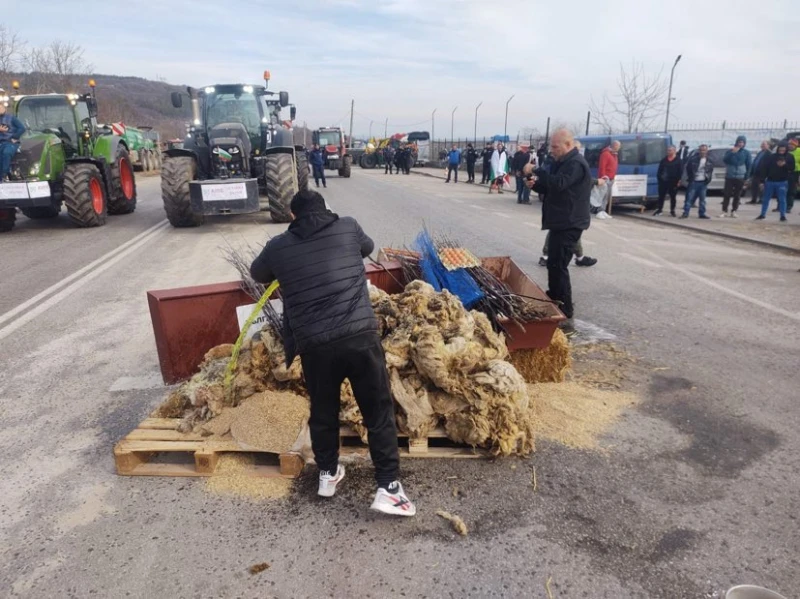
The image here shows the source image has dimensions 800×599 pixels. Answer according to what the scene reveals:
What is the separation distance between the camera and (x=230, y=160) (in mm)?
11797

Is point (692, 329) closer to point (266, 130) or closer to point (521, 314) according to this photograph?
point (521, 314)

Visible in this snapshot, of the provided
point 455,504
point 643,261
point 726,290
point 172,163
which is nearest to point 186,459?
point 455,504

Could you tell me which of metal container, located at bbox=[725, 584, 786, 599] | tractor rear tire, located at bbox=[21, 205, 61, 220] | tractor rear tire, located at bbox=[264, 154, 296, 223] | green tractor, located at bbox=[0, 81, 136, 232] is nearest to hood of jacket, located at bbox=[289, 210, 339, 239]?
metal container, located at bbox=[725, 584, 786, 599]

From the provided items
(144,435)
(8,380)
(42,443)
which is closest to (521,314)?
(144,435)

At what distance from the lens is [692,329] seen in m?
5.65

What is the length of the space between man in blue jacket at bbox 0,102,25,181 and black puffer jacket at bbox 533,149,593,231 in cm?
960

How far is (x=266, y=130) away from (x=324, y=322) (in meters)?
11.3

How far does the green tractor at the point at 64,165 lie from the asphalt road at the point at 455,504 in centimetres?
598

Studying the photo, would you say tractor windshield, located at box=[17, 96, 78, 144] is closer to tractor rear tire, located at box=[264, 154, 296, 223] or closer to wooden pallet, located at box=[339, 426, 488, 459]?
tractor rear tire, located at box=[264, 154, 296, 223]

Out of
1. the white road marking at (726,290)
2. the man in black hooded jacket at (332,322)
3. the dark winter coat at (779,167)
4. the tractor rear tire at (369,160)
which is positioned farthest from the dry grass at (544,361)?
the tractor rear tire at (369,160)

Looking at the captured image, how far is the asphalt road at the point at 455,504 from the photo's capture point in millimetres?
2535

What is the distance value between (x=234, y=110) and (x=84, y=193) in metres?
3.84

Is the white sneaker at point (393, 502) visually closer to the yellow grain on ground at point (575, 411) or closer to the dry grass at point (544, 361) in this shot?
the yellow grain on ground at point (575, 411)

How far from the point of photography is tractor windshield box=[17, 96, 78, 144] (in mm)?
11852
